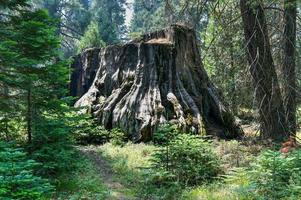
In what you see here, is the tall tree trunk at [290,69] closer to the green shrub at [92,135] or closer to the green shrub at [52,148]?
the green shrub at [52,148]

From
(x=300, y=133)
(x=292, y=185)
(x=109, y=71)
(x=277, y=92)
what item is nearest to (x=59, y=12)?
(x=109, y=71)

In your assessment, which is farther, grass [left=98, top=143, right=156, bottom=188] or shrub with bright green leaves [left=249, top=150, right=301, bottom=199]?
grass [left=98, top=143, right=156, bottom=188]

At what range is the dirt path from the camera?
7132 millimetres

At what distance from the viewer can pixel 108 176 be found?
8.65m

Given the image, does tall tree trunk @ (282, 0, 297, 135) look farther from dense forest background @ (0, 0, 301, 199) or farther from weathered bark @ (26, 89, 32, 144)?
weathered bark @ (26, 89, 32, 144)

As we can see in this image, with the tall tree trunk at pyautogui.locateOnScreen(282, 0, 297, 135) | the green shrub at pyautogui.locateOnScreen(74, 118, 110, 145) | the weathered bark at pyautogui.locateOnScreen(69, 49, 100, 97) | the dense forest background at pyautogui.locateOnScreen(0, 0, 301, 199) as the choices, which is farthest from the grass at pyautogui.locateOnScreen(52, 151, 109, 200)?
the weathered bark at pyautogui.locateOnScreen(69, 49, 100, 97)

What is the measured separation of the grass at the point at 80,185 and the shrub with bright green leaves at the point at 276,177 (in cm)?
263

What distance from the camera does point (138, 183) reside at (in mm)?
8039

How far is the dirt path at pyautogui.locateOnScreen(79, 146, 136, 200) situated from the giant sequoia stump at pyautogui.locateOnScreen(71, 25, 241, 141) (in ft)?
6.02

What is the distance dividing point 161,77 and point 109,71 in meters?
2.51

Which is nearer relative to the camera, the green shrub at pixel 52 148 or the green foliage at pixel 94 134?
the green shrub at pixel 52 148

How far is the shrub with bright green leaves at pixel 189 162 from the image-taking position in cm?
787

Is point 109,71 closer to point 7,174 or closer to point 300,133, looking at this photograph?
point 300,133

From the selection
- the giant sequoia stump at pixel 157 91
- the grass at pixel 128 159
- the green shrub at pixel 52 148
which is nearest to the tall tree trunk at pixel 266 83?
the giant sequoia stump at pixel 157 91
